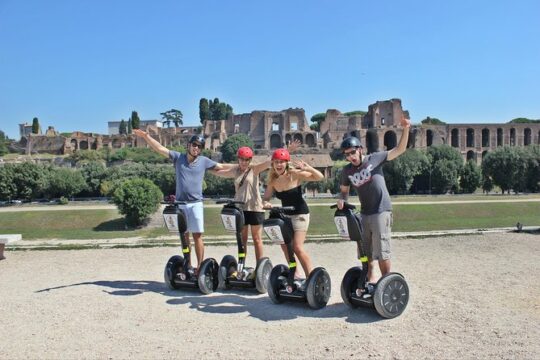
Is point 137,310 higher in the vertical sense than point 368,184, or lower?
lower

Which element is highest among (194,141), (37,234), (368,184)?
(194,141)

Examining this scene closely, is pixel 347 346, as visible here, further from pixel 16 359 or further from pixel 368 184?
pixel 16 359

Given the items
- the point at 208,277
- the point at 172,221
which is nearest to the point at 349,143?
the point at 172,221

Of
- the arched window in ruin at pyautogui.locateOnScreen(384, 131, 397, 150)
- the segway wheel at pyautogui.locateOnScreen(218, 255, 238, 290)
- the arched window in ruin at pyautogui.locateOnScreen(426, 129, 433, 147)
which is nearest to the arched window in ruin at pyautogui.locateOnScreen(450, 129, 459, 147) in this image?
the arched window in ruin at pyautogui.locateOnScreen(426, 129, 433, 147)

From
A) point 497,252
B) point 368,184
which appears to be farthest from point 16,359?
point 497,252

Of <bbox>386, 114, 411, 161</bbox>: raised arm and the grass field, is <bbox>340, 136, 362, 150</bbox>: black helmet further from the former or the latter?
the grass field

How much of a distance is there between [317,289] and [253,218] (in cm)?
159

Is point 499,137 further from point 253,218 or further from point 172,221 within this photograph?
point 172,221

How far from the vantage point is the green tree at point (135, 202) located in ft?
110

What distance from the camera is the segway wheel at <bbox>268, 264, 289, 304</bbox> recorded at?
7070mm

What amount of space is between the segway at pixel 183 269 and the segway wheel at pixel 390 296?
293 cm

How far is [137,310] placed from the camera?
7.04 meters

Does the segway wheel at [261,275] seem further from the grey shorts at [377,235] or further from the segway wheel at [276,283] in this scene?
the grey shorts at [377,235]

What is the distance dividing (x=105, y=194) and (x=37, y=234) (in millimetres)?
28889
